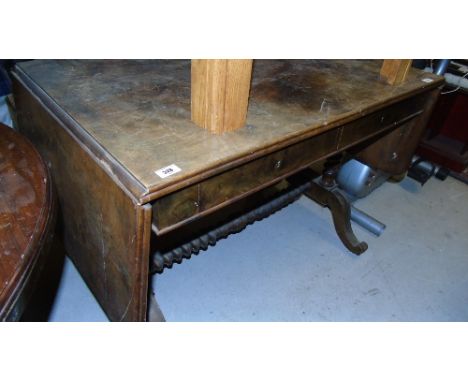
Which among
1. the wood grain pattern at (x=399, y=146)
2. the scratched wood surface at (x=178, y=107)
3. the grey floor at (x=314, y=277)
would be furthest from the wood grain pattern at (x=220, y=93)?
the wood grain pattern at (x=399, y=146)

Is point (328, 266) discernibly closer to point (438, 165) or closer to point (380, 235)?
point (380, 235)

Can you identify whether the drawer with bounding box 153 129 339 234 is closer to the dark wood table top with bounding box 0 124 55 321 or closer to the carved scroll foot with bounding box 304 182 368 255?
the dark wood table top with bounding box 0 124 55 321

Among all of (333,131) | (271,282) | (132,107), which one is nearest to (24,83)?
(132,107)

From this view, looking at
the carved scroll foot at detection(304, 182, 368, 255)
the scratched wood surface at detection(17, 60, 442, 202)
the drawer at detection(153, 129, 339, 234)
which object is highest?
the scratched wood surface at detection(17, 60, 442, 202)

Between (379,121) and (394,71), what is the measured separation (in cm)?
20

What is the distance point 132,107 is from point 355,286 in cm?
131

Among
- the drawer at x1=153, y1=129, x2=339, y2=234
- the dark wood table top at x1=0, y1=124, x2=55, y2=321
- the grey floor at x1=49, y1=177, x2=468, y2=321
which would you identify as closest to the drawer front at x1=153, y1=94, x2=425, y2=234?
the drawer at x1=153, y1=129, x2=339, y2=234

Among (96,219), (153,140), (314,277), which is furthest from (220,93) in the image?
(314,277)

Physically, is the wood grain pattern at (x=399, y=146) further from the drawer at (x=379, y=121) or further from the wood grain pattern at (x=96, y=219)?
the wood grain pattern at (x=96, y=219)

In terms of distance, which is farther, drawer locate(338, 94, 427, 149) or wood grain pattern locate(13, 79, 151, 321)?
drawer locate(338, 94, 427, 149)

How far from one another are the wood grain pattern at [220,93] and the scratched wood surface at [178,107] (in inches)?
1.3

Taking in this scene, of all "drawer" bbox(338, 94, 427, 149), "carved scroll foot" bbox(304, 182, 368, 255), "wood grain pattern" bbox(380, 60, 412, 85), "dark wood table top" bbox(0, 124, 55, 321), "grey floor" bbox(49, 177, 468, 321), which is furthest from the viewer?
"carved scroll foot" bbox(304, 182, 368, 255)

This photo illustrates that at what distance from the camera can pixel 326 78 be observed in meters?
1.44

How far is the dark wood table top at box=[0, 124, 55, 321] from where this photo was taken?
64 cm
